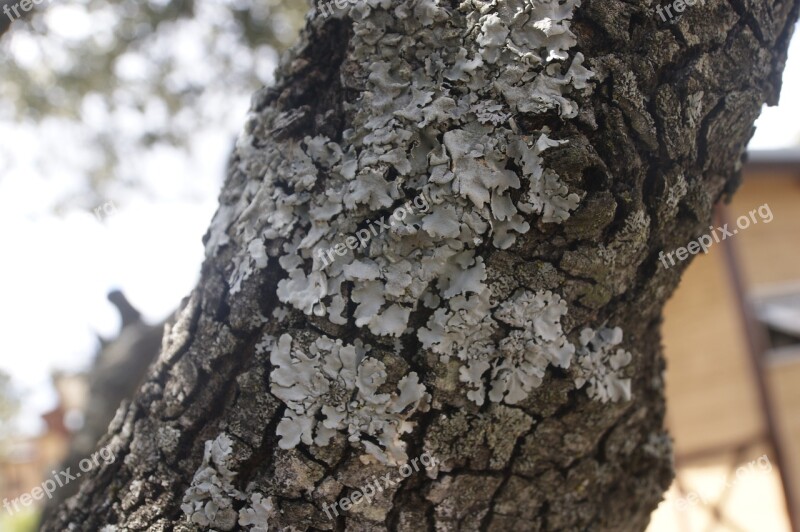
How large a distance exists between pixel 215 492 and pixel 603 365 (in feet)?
2.31

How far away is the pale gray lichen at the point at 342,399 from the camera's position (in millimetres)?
953

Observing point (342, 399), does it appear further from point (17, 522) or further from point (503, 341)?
point (17, 522)

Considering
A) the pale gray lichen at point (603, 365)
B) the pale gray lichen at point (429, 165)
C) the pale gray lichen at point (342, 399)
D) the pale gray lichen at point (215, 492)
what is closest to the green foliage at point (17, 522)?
the pale gray lichen at point (215, 492)

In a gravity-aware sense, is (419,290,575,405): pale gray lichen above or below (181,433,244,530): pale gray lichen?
above

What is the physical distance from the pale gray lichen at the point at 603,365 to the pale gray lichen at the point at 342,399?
28 centimetres

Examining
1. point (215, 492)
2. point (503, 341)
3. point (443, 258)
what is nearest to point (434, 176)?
point (443, 258)

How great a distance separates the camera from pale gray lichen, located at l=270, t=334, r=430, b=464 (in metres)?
0.95

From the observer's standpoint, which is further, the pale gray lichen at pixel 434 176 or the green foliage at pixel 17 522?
the green foliage at pixel 17 522

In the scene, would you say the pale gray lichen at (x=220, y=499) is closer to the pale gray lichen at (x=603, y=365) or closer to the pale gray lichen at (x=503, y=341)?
the pale gray lichen at (x=503, y=341)

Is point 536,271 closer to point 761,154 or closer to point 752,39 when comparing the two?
point 752,39

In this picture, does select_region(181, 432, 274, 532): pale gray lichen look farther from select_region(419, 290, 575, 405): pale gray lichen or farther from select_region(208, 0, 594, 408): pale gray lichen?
select_region(419, 290, 575, 405): pale gray lichen

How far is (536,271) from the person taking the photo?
962mm

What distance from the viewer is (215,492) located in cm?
99

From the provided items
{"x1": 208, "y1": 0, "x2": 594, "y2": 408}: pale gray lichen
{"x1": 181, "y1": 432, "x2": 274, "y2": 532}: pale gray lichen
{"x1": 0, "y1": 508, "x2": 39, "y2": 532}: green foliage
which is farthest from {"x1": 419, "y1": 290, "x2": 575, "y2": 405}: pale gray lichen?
{"x1": 0, "y1": 508, "x2": 39, "y2": 532}: green foliage
